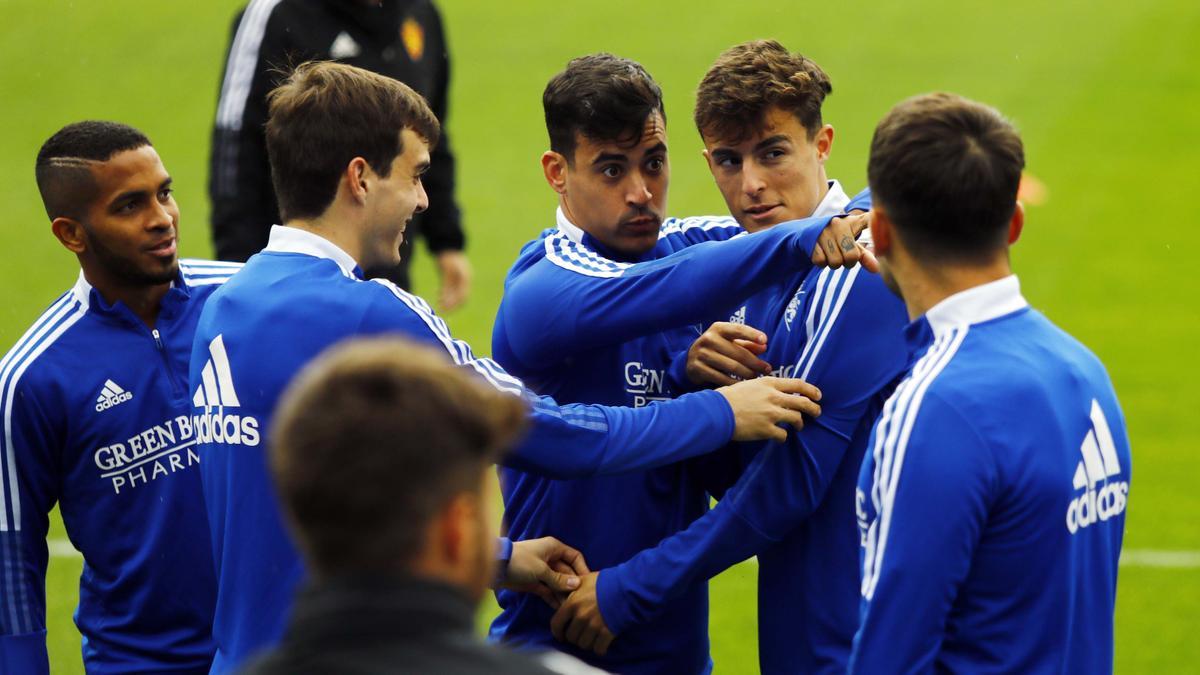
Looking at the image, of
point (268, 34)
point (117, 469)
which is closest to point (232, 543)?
point (117, 469)

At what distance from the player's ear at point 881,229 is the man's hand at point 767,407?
22.4 inches

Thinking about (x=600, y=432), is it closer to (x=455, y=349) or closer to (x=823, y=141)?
(x=455, y=349)

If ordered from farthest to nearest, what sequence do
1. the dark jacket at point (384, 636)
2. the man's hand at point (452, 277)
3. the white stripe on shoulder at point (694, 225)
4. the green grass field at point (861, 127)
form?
the green grass field at point (861, 127) < the man's hand at point (452, 277) < the white stripe on shoulder at point (694, 225) < the dark jacket at point (384, 636)

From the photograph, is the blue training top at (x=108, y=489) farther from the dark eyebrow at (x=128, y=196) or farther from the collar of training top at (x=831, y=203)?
the collar of training top at (x=831, y=203)

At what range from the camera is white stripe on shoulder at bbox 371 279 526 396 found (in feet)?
10.7

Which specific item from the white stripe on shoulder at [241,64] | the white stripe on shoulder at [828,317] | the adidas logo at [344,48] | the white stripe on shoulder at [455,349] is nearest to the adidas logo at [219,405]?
the white stripe on shoulder at [455,349]

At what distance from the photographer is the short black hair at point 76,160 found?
4.01 m

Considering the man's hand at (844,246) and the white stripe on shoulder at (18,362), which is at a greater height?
the man's hand at (844,246)

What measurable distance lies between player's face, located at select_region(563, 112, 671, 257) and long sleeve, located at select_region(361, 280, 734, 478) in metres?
0.62

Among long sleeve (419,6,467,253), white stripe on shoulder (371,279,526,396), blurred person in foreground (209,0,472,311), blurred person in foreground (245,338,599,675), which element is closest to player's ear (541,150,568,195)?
white stripe on shoulder (371,279,526,396)

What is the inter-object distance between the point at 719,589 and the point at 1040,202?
316 inches

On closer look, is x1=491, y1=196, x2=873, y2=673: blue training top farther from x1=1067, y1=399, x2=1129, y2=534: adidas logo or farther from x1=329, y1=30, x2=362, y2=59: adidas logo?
x1=329, y1=30, x2=362, y2=59: adidas logo

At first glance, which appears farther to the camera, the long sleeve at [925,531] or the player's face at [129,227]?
the player's face at [129,227]

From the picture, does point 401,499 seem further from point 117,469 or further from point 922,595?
point 117,469
